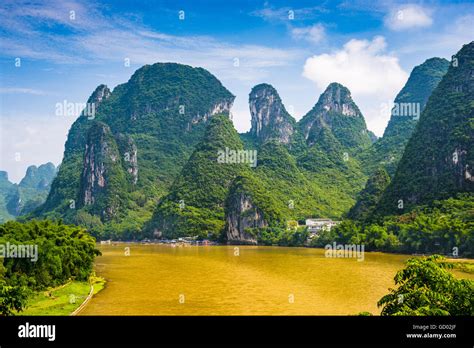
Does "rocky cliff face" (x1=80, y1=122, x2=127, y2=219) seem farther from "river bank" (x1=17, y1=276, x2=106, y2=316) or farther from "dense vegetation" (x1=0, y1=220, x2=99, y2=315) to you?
"river bank" (x1=17, y1=276, x2=106, y2=316)

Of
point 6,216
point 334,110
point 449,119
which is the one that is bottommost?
point 6,216

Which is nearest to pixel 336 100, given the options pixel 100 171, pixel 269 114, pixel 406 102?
pixel 269 114

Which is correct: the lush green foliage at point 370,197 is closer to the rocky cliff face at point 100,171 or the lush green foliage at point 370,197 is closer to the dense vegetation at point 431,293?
the rocky cliff face at point 100,171

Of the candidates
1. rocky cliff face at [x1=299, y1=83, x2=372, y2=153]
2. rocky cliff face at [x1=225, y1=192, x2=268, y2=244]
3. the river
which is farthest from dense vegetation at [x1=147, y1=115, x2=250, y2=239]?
the river

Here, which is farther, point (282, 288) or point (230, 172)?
point (230, 172)

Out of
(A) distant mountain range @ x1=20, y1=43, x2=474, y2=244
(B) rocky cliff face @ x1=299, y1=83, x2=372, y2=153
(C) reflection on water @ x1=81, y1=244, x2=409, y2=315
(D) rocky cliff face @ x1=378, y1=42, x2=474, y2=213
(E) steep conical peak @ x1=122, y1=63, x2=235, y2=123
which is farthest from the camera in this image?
(E) steep conical peak @ x1=122, y1=63, x2=235, y2=123

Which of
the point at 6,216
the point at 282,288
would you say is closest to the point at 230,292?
the point at 282,288
